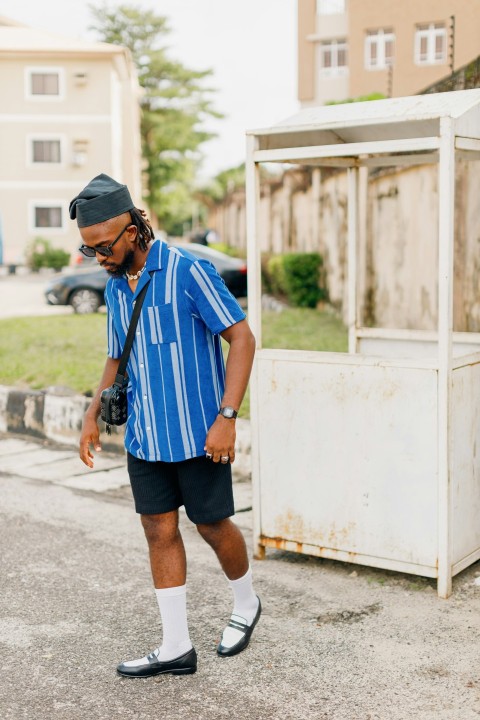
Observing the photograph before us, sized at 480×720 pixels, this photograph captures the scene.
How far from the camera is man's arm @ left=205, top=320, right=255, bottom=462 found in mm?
3572

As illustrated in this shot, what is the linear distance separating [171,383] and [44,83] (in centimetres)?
4094

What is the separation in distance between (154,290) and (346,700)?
1628 mm

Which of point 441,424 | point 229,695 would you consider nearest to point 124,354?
point 229,695

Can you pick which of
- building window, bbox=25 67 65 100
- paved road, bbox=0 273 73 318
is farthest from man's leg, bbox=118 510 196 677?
building window, bbox=25 67 65 100

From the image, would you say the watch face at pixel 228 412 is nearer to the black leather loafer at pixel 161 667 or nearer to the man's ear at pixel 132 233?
the man's ear at pixel 132 233

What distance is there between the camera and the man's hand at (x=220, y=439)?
3568 millimetres

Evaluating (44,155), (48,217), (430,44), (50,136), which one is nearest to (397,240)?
(430,44)

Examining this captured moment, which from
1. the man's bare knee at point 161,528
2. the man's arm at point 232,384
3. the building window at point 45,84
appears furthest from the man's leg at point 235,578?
the building window at point 45,84

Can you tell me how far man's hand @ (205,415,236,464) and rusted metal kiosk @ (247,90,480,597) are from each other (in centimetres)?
133

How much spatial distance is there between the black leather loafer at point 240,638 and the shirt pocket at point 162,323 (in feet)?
3.98

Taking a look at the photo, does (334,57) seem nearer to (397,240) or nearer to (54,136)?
(54,136)

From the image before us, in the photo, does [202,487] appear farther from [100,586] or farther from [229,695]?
[100,586]

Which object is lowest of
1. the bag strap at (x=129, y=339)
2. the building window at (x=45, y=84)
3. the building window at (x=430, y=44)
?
the bag strap at (x=129, y=339)

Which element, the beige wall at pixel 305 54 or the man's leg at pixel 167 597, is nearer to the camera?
the man's leg at pixel 167 597
